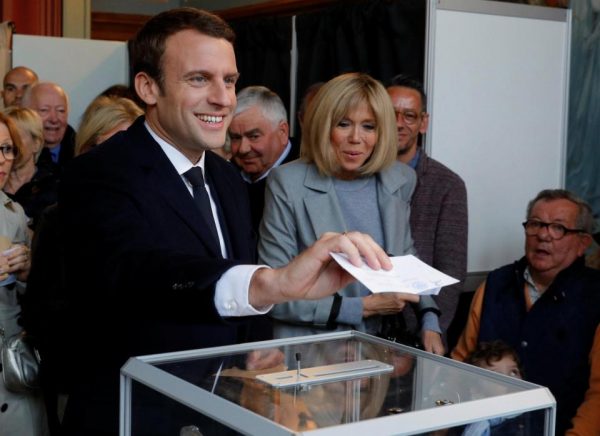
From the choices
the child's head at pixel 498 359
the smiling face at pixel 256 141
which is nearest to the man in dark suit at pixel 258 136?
the smiling face at pixel 256 141

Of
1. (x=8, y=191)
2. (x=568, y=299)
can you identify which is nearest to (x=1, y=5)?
(x=8, y=191)

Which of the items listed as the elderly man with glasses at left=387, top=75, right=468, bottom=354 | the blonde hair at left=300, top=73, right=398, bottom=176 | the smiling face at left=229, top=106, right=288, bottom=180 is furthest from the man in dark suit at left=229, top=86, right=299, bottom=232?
the blonde hair at left=300, top=73, right=398, bottom=176

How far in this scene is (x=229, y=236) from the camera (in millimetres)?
2016

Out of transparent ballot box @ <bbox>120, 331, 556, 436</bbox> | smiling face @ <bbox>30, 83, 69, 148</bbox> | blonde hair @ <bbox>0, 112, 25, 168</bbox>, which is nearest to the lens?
transparent ballot box @ <bbox>120, 331, 556, 436</bbox>

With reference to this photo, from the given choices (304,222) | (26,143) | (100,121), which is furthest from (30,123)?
(304,222)

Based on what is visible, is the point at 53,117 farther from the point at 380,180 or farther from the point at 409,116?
the point at 380,180

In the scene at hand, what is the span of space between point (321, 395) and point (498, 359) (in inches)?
75.3

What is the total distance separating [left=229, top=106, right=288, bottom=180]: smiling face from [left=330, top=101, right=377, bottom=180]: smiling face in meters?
0.77

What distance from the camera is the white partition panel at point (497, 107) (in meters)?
4.09

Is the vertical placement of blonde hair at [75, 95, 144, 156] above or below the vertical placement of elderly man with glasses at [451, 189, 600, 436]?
above

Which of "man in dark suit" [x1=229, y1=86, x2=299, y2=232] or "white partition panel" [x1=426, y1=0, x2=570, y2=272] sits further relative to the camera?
"white partition panel" [x1=426, y1=0, x2=570, y2=272]

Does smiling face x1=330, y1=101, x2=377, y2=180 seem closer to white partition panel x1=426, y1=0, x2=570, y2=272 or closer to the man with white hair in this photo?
white partition panel x1=426, y1=0, x2=570, y2=272

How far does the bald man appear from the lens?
226 inches

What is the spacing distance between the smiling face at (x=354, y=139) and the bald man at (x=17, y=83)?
10.3 feet
